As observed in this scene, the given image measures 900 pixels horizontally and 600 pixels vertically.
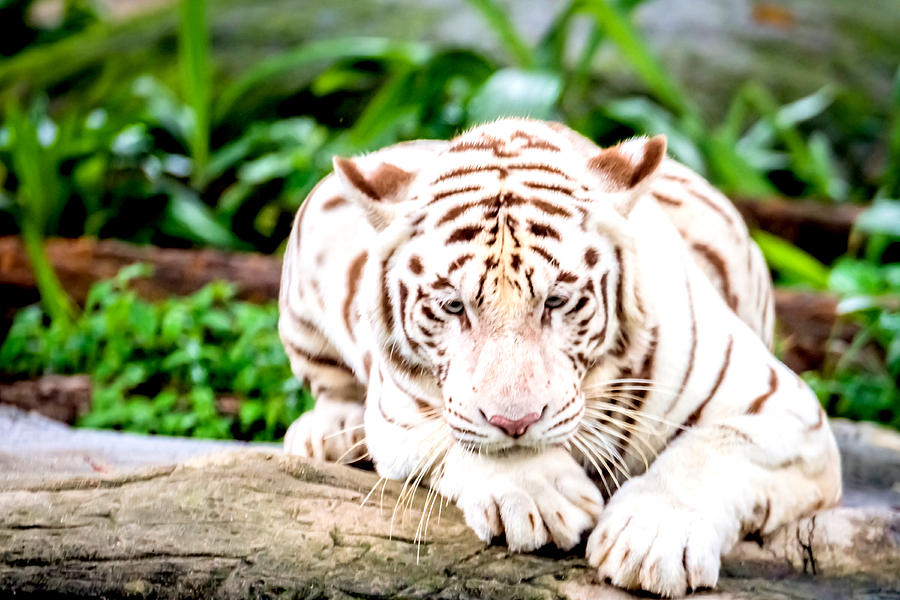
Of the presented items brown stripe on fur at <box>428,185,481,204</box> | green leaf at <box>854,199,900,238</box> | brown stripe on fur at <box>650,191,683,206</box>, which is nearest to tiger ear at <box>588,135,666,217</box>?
brown stripe on fur at <box>428,185,481,204</box>

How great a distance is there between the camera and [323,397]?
99.3 inches

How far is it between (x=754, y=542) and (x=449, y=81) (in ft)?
10.5

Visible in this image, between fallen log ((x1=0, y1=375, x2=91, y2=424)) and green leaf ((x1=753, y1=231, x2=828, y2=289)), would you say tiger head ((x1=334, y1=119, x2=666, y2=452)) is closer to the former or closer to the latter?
fallen log ((x1=0, y1=375, x2=91, y2=424))

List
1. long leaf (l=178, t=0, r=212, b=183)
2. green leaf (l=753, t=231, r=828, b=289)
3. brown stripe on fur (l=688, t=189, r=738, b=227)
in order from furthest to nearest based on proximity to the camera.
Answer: long leaf (l=178, t=0, r=212, b=183) < green leaf (l=753, t=231, r=828, b=289) < brown stripe on fur (l=688, t=189, r=738, b=227)

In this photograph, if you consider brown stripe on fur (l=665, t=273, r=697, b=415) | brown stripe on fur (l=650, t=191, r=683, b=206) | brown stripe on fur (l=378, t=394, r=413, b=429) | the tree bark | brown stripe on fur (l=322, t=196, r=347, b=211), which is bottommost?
the tree bark

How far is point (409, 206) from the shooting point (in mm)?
1790

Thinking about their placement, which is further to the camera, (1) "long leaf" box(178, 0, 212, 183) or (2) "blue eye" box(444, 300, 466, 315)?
(1) "long leaf" box(178, 0, 212, 183)

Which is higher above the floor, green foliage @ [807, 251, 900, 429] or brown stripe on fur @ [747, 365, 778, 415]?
brown stripe on fur @ [747, 365, 778, 415]

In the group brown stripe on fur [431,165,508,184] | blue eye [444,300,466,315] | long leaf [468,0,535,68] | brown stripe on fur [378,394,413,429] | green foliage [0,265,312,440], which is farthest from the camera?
long leaf [468,0,535,68]

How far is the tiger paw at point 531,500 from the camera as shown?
5.63ft

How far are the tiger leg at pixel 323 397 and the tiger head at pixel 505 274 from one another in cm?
48

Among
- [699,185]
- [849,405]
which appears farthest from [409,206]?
[849,405]

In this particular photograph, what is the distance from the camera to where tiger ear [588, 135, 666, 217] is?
5.74 feet

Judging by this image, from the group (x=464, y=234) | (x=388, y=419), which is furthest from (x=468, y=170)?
(x=388, y=419)
